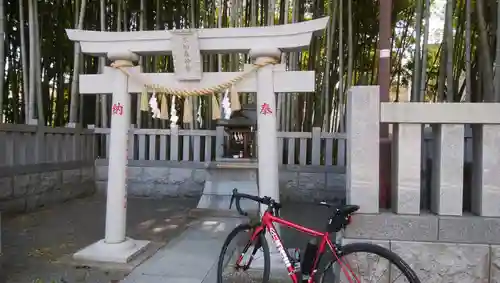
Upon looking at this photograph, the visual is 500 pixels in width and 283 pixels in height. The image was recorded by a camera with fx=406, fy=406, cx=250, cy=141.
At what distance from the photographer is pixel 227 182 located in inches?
233

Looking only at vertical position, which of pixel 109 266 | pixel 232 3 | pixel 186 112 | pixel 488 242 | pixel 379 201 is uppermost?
pixel 232 3

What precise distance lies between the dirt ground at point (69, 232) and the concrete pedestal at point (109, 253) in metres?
A: 0.15

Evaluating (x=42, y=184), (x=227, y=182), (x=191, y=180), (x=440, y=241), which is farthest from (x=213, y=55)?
(x=440, y=241)

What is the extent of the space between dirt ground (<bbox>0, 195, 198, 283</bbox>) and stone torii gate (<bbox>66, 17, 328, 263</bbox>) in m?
0.31

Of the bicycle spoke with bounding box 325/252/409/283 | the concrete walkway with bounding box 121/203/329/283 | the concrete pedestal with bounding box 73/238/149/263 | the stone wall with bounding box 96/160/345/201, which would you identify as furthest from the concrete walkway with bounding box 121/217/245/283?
the stone wall with bounding box 96/160/345/201

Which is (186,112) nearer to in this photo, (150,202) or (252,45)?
(252,45)

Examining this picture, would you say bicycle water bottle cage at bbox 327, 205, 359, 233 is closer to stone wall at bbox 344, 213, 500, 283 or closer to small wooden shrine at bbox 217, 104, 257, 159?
stone wall at bbox 344, 213, 500, 283

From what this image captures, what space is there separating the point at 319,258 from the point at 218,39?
6.74ft

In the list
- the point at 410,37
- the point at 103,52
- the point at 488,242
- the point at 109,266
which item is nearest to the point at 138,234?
the point at 109,266

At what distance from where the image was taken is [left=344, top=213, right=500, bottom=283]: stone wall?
287 cm

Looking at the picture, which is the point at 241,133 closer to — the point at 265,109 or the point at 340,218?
the point at 265,109

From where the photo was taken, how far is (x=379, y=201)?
319 cm

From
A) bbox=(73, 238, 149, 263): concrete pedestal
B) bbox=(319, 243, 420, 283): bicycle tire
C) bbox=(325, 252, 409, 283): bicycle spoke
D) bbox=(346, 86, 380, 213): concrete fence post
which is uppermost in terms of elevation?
bbox=(346, 86, 380, 213): concrete fence post

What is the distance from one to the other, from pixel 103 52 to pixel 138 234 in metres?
2.10
